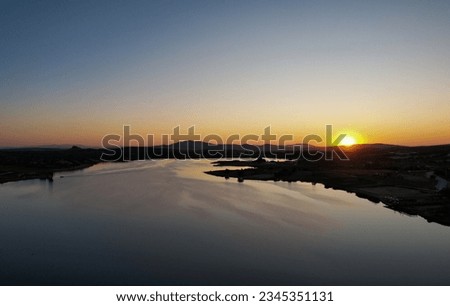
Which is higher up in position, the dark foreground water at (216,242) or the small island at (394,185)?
the small island at (394,185)

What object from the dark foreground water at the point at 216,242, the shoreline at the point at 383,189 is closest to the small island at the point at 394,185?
the shoreline at the point at 383,189

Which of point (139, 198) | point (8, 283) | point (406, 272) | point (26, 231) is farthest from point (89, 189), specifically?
point (406, 272)

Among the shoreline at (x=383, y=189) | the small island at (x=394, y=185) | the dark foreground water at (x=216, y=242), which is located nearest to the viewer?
the dark foreground water at (x=216, y=242)

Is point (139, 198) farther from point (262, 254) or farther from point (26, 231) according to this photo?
point (262, 254)

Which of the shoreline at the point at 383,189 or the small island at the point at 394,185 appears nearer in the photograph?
the shoreline at the point at 383,189

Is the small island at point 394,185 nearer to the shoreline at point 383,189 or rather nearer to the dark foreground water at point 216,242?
the shoreline at point 383,189

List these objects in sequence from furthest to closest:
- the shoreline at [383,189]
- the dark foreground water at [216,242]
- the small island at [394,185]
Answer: the small island at [394,185] → the shoreline at [383,189] → the dark foreground water at [216,242]

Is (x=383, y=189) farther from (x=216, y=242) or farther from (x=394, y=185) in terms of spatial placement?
(x=216, y=242)

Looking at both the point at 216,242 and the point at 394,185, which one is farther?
the point at 394,185

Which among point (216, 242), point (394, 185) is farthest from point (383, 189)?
point (216, 242)
